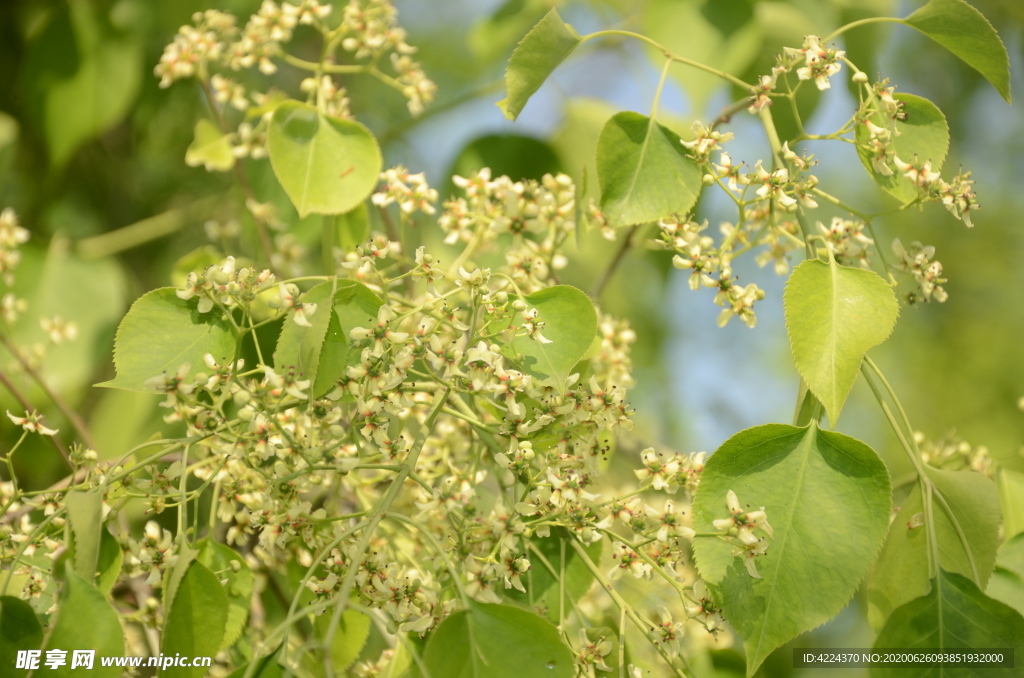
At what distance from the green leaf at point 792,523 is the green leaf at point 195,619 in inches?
14.7

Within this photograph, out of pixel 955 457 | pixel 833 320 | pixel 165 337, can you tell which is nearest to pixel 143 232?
pixel 165 337

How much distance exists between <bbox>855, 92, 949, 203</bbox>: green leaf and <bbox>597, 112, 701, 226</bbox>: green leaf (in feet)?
0.50

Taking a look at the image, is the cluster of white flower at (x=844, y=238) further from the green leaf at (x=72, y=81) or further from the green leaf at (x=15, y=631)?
the green leaf at (x=72, y=81)

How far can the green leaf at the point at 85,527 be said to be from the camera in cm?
54

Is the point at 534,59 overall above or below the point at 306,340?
above

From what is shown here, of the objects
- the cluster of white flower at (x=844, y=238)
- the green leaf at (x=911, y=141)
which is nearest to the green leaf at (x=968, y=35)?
the green leaf at (x=911, y=141)

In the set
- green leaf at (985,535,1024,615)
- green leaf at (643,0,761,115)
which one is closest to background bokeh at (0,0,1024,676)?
green leaf at (643,0,761,115)

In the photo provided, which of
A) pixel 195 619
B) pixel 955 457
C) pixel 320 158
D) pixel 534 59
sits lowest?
pixel 955 457

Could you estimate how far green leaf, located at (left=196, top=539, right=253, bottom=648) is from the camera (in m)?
0.71

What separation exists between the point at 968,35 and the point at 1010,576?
0.50 metres

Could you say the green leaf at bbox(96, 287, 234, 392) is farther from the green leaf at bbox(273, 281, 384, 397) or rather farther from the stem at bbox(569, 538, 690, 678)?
the stem at bbox(569, 538, 690, 678)

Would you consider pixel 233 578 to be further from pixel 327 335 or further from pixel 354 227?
pixel 354 227

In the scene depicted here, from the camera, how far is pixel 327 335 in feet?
1.94

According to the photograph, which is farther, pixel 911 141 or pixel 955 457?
pixel 955 457
